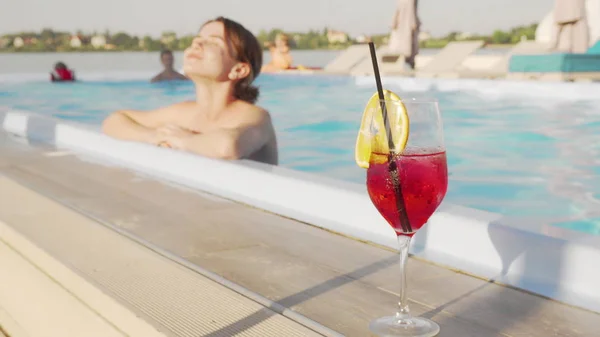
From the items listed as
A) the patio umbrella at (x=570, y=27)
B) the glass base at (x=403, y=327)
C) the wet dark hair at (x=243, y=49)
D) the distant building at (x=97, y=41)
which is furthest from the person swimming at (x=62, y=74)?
the glass base at (x=403, y=327)

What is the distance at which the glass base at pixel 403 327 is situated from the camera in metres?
1.12

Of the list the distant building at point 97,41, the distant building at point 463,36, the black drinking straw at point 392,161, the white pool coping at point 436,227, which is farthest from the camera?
the distant building at point 463,36

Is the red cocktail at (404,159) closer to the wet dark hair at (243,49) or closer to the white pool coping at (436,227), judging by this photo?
the white pool coping at (436,227)

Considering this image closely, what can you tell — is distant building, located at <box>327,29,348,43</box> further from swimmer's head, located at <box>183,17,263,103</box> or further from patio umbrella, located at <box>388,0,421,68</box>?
swimmer's head, located at <box>183,17,263,103</box>

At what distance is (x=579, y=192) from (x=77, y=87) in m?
9.99

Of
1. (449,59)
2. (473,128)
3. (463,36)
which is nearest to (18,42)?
(449,59)

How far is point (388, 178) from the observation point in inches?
42.6

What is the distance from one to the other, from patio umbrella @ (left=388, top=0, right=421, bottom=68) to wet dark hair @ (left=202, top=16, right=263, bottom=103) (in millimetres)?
11642

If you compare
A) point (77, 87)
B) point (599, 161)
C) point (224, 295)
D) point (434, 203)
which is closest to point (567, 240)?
point (434, 203)

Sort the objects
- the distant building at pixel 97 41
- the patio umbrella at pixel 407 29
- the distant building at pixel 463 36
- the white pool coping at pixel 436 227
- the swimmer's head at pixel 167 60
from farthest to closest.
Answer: the distant building at pixel 463 36 → the distant building at pixel 97 41 → the patio umbrella at pixel 407 29 → the swimmer's head at pixel 167 60 → the white pool coping at pixel 436 227

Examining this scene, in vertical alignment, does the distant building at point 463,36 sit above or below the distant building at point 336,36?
below

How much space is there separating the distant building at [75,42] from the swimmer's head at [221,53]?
58.8 feet

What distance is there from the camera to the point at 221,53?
339cm

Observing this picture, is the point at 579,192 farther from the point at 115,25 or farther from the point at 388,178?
the point at 115,25
